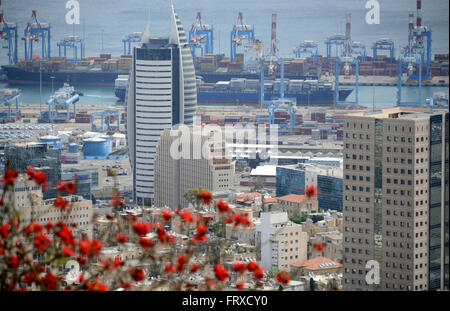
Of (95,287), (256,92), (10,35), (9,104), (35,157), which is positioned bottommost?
(35,157)

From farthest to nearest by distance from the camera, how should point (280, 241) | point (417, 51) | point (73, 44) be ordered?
point (73, 44), point (417, 51), point (280, 241)

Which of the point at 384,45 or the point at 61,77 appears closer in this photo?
the point at 61,77

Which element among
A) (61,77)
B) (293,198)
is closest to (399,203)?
(293,198)

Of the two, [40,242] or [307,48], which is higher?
[307,48]

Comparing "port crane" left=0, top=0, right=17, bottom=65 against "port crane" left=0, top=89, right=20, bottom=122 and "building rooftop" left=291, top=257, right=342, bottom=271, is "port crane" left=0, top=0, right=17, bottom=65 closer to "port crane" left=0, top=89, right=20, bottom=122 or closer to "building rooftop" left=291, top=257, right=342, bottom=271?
"port crane" left=0, top=89, right=20, bottom=122

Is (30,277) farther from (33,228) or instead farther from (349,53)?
(349,53)

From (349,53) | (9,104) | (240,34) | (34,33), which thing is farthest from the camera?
(240,34)
